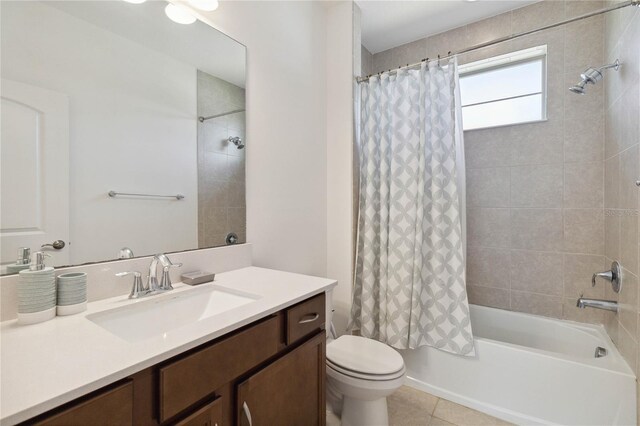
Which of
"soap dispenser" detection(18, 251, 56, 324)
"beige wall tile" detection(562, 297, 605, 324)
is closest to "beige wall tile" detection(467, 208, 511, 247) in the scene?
"beige wall tile" detection(562, 297, 605, 324)

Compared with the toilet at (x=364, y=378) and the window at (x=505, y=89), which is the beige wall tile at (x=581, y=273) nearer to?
the window at (x=505, y=89)

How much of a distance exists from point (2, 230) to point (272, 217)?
3.47 feet

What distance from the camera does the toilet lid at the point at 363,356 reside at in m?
1.38

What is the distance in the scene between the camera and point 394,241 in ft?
6.18

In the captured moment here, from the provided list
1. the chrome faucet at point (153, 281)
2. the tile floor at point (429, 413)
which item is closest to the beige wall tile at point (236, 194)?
the chrome faucet at point (153, 281)

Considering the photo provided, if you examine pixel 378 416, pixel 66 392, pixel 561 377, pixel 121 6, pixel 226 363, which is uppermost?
pixel 121 6

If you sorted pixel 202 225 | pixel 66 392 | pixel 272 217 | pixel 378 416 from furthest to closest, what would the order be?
pixel 272 217
pixel 378 416
pixel 202 225
pixel 66 392

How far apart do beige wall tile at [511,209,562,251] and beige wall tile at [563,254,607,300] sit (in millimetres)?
123

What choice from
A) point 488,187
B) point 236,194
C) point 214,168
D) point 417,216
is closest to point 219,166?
point 214,168

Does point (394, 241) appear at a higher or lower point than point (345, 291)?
higher

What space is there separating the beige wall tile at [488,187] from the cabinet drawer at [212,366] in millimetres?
2034

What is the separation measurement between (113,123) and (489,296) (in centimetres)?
262

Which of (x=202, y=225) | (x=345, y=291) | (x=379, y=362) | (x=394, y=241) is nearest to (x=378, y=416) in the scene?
(x=379, y=362)

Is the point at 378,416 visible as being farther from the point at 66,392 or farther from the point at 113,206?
the point at 113,206
